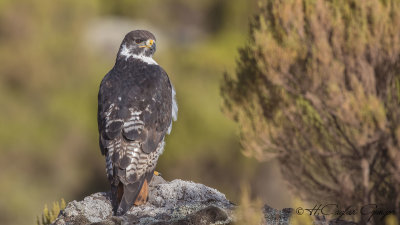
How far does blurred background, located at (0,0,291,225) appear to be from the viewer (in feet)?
55.2

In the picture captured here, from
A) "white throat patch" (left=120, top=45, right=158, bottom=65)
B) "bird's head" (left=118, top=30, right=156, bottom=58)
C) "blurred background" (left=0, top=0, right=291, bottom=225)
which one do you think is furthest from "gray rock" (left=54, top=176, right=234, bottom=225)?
"blurred background" (left=0, top=0, right=291, bottom=225)

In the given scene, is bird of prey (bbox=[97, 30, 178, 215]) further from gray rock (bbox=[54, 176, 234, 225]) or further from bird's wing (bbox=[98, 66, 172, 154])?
gray rock (bbox=[54, 176, 234, 225])

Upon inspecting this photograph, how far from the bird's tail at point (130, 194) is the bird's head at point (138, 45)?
4.78 ft

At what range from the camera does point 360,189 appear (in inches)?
288

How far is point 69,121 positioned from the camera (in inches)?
708

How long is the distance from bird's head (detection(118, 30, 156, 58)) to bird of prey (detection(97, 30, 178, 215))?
1cm

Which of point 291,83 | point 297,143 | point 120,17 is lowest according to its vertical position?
point 297,143

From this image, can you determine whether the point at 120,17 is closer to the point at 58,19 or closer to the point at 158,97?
the point at 58,19

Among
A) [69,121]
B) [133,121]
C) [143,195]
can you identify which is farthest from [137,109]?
[69,121]

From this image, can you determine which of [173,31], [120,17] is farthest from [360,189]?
[173,31]

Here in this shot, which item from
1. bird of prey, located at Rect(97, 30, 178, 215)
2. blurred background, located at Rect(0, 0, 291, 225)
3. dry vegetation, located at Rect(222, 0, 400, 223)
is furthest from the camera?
blurred background, located at Rect(0, 0, 291, 225)

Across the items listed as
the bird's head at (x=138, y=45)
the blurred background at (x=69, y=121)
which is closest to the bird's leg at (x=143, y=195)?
the bird's head at (x=138, y=45)

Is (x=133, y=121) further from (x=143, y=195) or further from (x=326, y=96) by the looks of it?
(x=326, y=96)

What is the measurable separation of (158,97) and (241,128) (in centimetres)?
171
